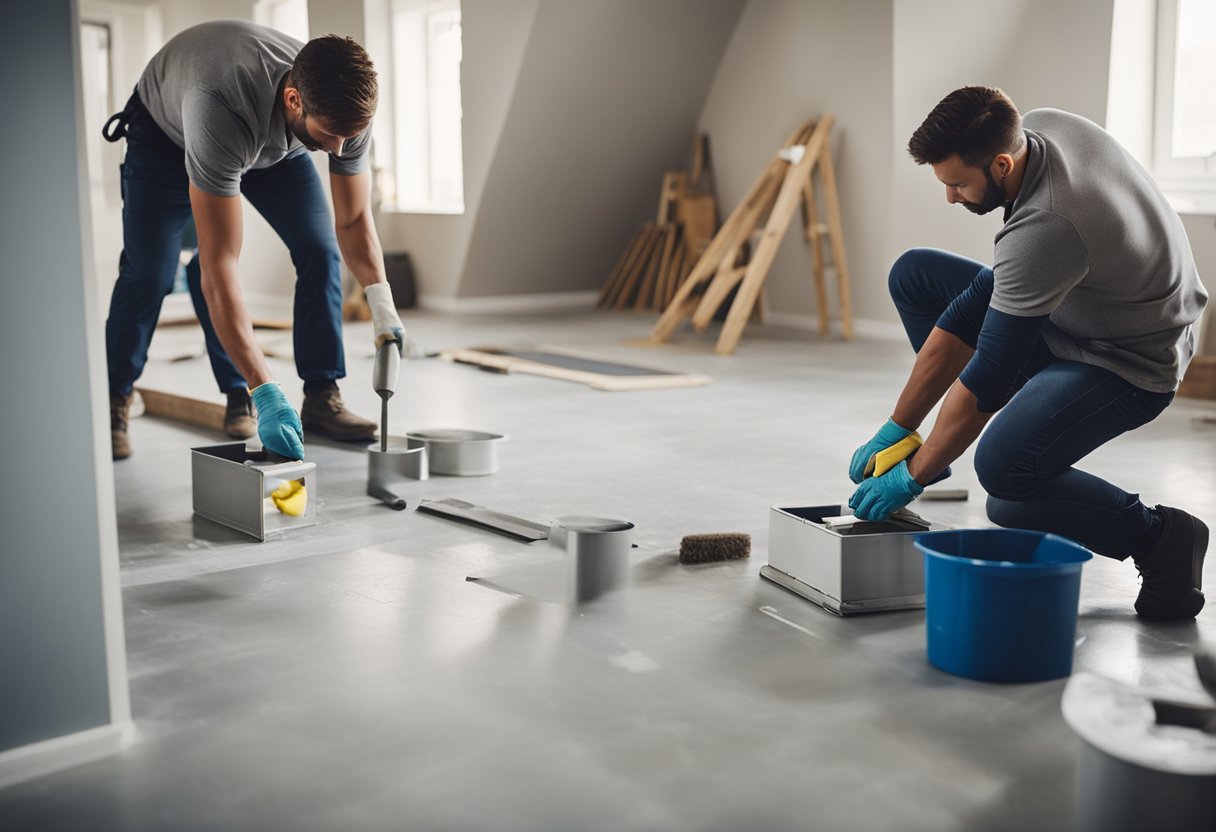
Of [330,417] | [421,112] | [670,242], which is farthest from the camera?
[421,112]

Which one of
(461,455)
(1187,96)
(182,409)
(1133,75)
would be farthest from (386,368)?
(1187,96)

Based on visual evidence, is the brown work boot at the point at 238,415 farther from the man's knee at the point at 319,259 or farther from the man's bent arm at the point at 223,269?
the man's bent arm at the point at 223,269

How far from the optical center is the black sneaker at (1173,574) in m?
2.07

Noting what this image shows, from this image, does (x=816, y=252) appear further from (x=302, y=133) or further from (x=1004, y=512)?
(x=1004, y=512)

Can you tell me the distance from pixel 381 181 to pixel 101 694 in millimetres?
6749

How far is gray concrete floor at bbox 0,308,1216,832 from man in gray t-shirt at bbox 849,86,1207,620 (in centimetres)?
18

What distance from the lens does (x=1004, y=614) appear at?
5.78 feet

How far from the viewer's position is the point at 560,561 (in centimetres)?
241

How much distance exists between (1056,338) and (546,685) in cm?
109

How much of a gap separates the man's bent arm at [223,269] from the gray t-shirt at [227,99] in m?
0.03

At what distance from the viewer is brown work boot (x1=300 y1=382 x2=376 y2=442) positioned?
11.9 feet

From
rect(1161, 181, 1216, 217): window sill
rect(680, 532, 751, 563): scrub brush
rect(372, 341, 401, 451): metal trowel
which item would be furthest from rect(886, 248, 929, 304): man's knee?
rect(1161, 181, 1216, 217): window sill

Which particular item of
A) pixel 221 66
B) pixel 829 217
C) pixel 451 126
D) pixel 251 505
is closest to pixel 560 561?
pixel 251 505

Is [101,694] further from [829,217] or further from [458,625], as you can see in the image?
[829,217]
